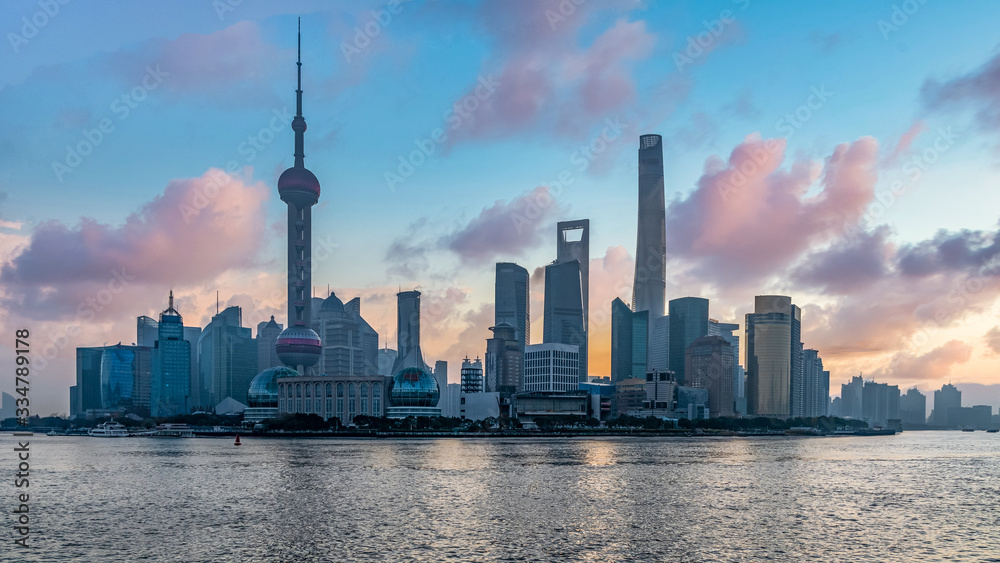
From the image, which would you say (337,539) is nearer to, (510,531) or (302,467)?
(510,531)

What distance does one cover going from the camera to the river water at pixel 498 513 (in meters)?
57.2

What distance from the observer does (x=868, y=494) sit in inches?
3642

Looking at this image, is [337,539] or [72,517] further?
[72,517]

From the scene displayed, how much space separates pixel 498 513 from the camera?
74062 mm

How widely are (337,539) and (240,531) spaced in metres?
8.35

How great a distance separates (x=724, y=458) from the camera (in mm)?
156375

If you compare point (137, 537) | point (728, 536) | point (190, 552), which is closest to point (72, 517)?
point (137, 537)

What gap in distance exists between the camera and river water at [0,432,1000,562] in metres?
57.2

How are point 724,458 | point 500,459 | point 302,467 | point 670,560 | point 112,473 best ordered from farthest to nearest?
point 724,458 → point 500,459 → point 302,467 → point 112,473 → point 670,560

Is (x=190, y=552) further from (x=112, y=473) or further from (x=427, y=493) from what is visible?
(x=112, y=473)

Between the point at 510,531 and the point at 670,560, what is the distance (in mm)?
14588

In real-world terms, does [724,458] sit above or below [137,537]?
below

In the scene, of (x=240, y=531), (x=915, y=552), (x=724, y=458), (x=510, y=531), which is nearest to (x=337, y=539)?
(x=240, y=531)

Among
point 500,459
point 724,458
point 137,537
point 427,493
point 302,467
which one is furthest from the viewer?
point 724,458
